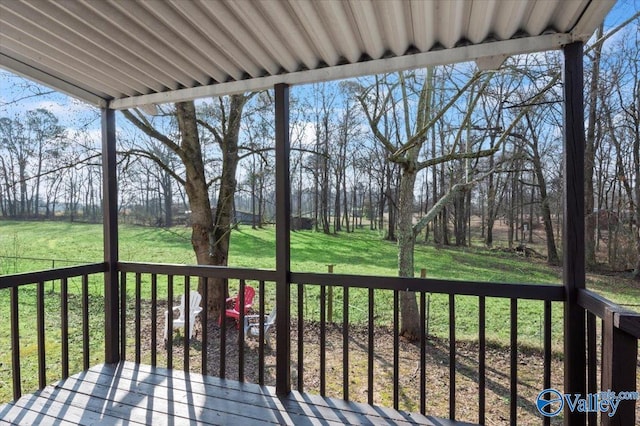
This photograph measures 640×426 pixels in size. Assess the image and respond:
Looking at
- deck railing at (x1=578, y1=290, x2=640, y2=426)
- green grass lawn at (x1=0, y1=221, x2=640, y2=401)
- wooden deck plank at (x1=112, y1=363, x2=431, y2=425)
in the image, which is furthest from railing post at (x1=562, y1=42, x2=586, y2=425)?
green grass lawn at (x1=0, y1=221, x2=640, y2=401)

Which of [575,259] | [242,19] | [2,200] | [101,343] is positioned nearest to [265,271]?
[242,19]

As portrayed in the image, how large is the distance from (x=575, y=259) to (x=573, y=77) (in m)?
0.97

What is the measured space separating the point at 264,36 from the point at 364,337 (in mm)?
5773

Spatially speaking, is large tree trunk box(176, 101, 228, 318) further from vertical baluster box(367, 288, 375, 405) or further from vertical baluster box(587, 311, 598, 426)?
vertical baluster box(587, 311, 598, 426)

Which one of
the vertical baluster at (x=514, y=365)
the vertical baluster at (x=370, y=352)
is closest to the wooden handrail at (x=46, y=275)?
the vertical baluster at (x=370, y=352)

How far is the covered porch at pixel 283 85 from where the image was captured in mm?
1771

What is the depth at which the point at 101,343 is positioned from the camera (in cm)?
714

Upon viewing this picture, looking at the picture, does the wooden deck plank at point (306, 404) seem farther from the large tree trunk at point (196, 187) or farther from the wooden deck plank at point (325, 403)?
the large tree trunk at point (196, 187)

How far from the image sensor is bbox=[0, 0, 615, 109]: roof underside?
1746mm

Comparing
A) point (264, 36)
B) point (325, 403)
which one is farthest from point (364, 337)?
point (264, 36)

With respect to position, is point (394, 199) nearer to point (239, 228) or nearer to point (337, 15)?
point (239, 228)

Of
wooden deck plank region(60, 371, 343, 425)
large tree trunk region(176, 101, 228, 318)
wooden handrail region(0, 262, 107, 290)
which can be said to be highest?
large tree trunk region(176, 101, 228, 318)

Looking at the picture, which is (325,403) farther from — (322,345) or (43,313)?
(43,313)

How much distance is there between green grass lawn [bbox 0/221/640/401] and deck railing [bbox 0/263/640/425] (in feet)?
0.20
